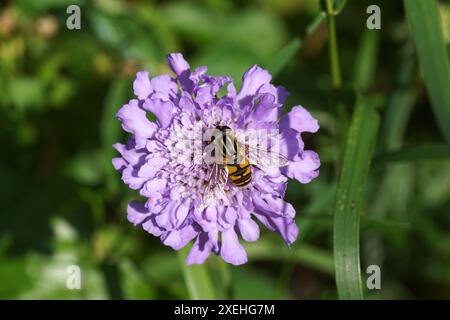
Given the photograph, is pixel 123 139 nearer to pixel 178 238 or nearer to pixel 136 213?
pixel 136 213

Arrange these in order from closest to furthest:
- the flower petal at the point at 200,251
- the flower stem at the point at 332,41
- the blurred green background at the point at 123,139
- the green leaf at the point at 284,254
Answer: the flower petal at the point at 200,251 < the flower stem at the point at 332,41 < the blurred green background at the point at 123,139 < the green leaf at the point at 284,254

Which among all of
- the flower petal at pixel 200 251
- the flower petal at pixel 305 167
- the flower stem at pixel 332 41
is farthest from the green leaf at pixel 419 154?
the flower petal at pixel 200 251

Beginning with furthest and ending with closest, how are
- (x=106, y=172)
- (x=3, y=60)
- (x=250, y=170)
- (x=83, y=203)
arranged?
(x=3, y=60)
(x=83, y=203)
(x=106, y=172)
(x=250, y=170)

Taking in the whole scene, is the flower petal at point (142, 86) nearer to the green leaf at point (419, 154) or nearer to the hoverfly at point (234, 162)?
the hoverfly at point (234, 162)

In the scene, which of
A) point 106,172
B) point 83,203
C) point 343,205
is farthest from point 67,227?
point 343,205

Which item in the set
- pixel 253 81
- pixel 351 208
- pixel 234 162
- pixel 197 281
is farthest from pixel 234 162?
pixel 197 281

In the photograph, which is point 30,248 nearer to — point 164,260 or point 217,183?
point 164,260
